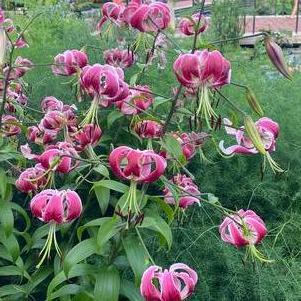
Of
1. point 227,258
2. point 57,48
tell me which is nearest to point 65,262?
point 227,258

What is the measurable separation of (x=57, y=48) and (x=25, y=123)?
0.68 metres

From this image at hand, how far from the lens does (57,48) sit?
226 centimetres

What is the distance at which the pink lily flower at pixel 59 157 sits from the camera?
3.75 feet

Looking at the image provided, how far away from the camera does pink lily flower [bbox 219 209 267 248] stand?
113 centimetres

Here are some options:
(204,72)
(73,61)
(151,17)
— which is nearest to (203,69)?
(204,72)

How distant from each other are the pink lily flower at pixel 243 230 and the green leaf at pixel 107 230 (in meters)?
0.17

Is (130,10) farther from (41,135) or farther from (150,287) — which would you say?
(150,287)

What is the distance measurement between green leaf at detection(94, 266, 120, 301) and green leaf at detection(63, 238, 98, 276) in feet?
0.18

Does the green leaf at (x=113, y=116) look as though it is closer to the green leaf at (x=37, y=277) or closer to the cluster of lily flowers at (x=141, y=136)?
the cluster of lily flowers at (x=141, y=136)

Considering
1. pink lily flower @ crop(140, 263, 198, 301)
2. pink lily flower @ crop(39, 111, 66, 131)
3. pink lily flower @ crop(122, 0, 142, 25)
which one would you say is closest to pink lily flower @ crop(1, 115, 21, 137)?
pink lily flower @ crop(39, 111, 66, 131)

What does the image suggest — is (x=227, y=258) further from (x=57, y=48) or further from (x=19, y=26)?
(x=19, y=26)

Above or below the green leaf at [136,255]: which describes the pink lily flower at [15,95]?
above

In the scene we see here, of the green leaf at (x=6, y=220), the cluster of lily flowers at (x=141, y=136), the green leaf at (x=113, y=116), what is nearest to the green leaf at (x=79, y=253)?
the cluster of lily flowers at (x=141, y=136)

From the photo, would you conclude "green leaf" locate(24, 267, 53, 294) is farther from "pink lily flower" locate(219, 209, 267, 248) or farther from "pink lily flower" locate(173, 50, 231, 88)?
"pink lily flower" locate(173, 50, 231, 88)
